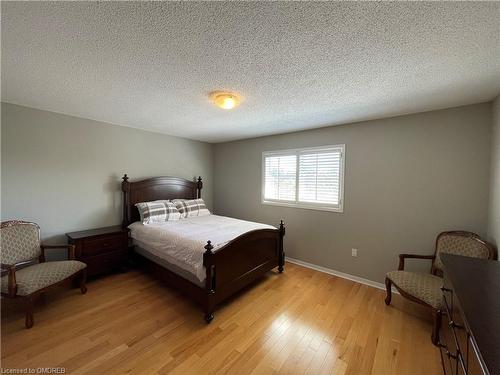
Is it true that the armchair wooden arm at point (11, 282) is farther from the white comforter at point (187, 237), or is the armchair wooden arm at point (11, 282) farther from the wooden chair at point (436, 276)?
the wooden chair at point (436, 276)

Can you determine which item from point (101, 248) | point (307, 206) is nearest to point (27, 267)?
point (101, 248)

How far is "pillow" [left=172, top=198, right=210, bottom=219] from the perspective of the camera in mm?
3690

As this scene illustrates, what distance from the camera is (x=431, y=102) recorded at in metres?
2.19

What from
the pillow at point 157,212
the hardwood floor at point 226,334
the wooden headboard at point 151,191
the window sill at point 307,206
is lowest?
the hardwood floor at point 226,334

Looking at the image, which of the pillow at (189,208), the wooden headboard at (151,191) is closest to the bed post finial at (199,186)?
the wooden headboard at (151,191)

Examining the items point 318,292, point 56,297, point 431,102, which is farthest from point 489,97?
point 56,297

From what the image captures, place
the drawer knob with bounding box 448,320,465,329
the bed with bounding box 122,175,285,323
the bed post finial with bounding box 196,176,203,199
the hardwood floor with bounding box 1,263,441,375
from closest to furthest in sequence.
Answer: the drawer knob with bounding box 448,320,465,329
the hardwood floor with bounding box 1,263,441,375
the bed with bounding box 122,175,285,323
the bed post finial with bounding box 196,176,203,199

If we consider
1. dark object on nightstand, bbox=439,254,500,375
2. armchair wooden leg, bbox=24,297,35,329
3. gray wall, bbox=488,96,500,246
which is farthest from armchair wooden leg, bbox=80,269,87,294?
gray wall, bbox=488,96,500,246

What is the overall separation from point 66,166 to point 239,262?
2744mm

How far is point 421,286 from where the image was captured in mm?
2002

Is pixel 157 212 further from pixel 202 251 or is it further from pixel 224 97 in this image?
pixel 224 97

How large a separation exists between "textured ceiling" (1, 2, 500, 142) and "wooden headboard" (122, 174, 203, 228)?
141cm

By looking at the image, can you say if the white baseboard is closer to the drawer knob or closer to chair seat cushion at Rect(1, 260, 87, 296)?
the drawer knob

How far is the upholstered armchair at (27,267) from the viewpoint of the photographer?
193 centimetres
